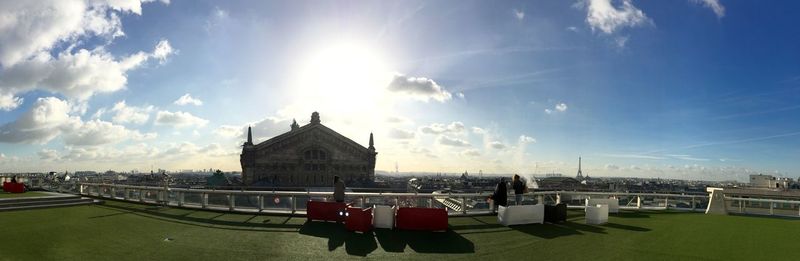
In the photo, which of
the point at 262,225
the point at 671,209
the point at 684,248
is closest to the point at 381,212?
the point at 262,225

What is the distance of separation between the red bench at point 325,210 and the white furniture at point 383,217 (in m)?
1.50

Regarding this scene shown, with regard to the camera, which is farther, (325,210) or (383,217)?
(325,210)

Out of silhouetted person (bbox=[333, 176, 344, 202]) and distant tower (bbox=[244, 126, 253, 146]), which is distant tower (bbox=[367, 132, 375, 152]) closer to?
distant tower (bbox=[244, 126, 253, 146])

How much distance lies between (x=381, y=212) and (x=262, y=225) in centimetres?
424

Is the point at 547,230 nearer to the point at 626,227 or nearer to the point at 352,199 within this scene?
the point at 626,227

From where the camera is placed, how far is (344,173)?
190 ft

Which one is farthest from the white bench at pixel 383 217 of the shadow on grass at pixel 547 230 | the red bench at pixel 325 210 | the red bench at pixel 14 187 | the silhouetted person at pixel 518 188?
the red bench at pixel 14 187

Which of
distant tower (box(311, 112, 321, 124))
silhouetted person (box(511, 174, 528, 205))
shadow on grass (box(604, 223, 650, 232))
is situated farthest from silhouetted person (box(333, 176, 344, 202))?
distant tower (box(311, 112, 321, 124))

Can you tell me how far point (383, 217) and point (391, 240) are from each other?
1.94 metres

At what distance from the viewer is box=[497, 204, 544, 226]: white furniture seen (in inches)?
595

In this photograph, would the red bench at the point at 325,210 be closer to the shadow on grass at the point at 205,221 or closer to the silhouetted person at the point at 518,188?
the shadow on grass at the point at 205,221

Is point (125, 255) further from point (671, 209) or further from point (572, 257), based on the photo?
point (671, 209)

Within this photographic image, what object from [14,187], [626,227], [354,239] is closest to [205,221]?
Result: [354,239]

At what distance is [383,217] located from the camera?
1401cm
